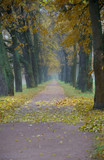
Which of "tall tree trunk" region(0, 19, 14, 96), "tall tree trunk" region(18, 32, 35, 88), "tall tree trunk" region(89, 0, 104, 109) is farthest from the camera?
"tall tree trunk" region(18, 32, 35, 88)

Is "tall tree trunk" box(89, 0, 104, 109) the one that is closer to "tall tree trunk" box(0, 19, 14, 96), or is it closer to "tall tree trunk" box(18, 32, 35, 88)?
"tall tree trunk" box(0, 19, 14, 96)

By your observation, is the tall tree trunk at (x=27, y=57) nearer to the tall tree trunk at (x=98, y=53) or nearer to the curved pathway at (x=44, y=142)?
the tall tree trunk at (x=98, y=53)

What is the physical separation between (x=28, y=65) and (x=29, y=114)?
50.5 feet

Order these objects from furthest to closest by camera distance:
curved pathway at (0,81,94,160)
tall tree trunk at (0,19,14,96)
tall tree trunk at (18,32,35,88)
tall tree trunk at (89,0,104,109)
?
tall tree trunk at (18,32,35,88) → tall tree trunk at (0,19,14,96) → tall tree trunk at (89,0,104,109) → curved pathway at (0,81,94,160)

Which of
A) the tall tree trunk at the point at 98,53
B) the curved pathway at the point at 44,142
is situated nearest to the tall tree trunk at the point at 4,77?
the curved pathway at the point at 44,142

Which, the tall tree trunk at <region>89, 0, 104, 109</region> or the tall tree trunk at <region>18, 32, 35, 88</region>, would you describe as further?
the tall tree trunk at <region>18, 32, 35, 88</region>

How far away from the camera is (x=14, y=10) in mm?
18969

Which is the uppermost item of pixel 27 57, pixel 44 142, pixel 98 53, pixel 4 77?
pixel 27 57

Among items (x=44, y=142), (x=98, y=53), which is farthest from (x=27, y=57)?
(x=44, y=142)

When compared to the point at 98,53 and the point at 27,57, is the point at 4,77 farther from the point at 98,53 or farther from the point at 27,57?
the point at 27,57

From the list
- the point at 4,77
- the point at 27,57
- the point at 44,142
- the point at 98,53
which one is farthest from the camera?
the point at 27,57

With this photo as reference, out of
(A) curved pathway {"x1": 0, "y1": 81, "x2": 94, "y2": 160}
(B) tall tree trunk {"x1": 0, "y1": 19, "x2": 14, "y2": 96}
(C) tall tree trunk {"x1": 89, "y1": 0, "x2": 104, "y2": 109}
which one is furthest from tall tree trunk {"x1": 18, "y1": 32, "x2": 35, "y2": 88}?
(A) curved pathway {"x1": 0, "y1": 81, "x2": 94, "y2": 160}

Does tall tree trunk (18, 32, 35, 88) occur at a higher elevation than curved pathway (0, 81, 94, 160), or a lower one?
higher

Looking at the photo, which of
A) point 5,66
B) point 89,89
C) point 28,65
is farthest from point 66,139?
point 28,65
